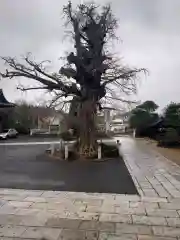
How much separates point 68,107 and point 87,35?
13.8 ft

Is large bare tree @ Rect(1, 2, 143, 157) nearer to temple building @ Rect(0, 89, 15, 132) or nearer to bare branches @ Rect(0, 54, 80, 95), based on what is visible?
bare branches @ Rect(0, 54, 80, 95)

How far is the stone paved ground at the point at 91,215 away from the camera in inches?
167

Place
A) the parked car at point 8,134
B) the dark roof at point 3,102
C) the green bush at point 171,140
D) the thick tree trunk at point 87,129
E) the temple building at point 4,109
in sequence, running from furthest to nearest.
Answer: the dark roof at point 3,102 < the temple building at point 4,109 < the parked car at point 8,134 < the green bush at point 171,140 < the thick tree trunk at point 87,129

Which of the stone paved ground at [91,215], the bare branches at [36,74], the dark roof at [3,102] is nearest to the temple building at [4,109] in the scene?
the dark roof at [3,102]

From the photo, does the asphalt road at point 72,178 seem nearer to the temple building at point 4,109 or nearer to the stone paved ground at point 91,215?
the stone paved ground at point 91,215

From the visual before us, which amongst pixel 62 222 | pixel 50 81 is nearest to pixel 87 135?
pixel 50 81

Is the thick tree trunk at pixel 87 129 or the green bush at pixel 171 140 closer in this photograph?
the thick tree trunk at pixel 87 129

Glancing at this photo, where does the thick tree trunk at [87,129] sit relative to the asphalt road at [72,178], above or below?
above

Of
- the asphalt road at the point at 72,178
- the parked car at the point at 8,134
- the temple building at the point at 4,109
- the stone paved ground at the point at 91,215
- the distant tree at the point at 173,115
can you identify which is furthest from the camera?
the temple building at the point at 4,109

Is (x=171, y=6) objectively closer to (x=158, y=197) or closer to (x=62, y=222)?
(x=158, y=197)

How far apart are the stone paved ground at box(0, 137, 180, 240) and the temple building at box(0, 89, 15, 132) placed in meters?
28.2

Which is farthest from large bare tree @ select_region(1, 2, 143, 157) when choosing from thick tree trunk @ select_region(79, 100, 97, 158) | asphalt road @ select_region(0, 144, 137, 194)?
asphalt road @ select_region(0, 144, 137, 194)

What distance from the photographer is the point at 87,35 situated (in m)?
15.3

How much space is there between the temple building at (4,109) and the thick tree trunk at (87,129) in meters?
21.3
